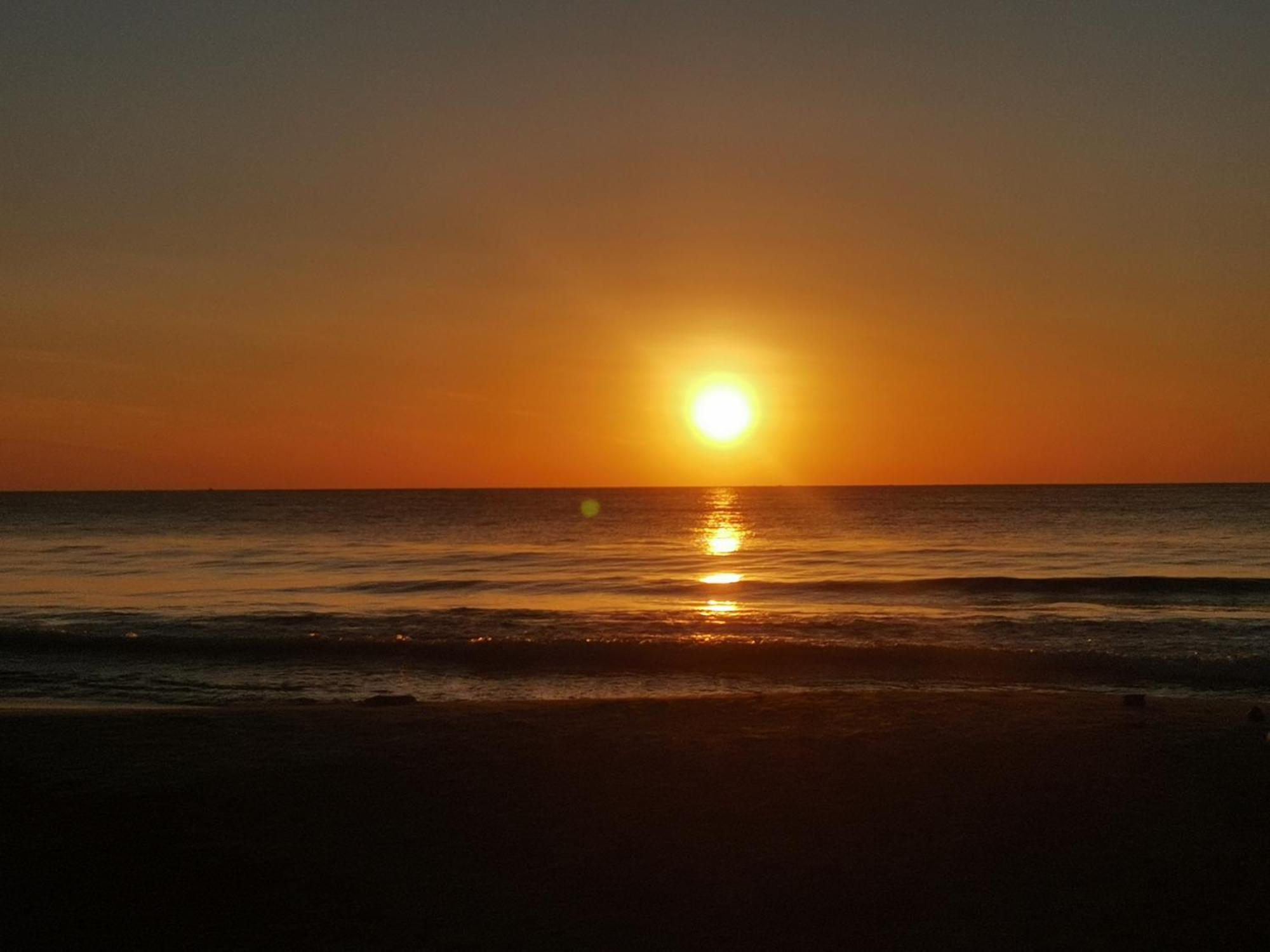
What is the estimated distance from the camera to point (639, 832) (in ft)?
26.7

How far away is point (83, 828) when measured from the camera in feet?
26.8

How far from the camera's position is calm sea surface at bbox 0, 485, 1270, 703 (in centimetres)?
1878

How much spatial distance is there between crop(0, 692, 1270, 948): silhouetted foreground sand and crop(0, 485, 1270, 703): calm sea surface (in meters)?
6.03

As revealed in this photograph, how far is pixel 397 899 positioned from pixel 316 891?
60cm

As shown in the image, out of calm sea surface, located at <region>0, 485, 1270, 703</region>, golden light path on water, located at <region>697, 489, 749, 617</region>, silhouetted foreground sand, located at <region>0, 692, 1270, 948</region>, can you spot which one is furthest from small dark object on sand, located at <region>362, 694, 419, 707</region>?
golden light path on water, located at <region>697, 489, 749, 617</region>

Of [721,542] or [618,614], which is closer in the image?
[618,614]

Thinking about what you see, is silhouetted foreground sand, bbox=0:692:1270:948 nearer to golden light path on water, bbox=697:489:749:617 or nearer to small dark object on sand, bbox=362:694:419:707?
small dark object on sand, bbox=362:694:419:707

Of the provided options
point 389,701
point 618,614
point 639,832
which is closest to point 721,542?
point 618,614

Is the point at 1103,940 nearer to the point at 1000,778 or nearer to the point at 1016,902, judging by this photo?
the point at 1016,902

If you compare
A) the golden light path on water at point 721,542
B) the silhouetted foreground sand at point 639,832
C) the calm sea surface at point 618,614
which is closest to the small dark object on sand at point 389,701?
the silhouetted foreground sand at point 639,832

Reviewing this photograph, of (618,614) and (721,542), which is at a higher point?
(721,542)

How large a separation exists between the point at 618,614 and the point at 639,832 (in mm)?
21323

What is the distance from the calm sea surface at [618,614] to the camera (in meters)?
18.8

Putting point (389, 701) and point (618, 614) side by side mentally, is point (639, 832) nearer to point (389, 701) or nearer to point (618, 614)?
point (389, 701)
